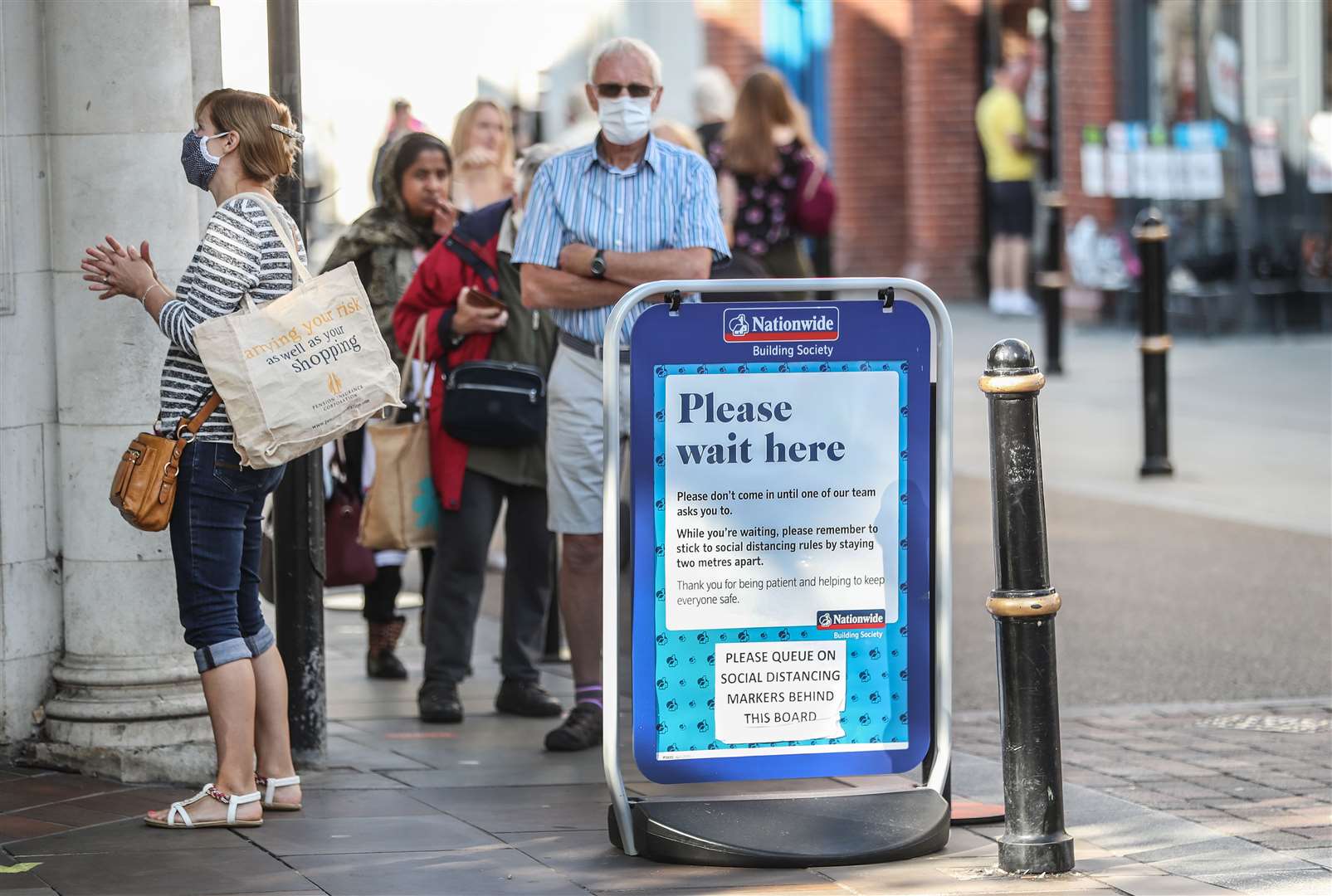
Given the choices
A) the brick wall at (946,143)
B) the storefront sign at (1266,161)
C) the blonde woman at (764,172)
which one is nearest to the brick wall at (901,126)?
the brick wall at (946,143)

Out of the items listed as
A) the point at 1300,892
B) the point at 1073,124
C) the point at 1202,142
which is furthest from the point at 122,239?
the point at 1073,124

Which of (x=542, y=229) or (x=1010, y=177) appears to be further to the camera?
(x=1010, y=177)

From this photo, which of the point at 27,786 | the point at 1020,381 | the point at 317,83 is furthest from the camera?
the point at 317,83

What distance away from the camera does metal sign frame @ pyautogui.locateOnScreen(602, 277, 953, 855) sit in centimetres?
508

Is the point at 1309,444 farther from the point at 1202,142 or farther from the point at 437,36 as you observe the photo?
the point at 437,36

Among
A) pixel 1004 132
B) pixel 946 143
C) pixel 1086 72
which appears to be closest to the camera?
pixel 1004 132

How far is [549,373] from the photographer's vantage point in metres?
6.89

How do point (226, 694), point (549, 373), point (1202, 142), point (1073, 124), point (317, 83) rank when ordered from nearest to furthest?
point (226, 694) → point (549, 373) → point (1202, 142) → point (1073, 124) → point (317, 83)

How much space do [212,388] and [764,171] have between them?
6.17m

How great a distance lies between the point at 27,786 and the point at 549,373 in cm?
210

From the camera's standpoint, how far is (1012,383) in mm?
4836

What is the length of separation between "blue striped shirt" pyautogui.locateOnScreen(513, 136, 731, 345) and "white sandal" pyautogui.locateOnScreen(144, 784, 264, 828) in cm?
186

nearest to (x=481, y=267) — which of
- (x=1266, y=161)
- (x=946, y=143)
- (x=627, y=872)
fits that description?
(x=627, y=872)

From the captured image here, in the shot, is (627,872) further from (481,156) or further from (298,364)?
(481,156)
